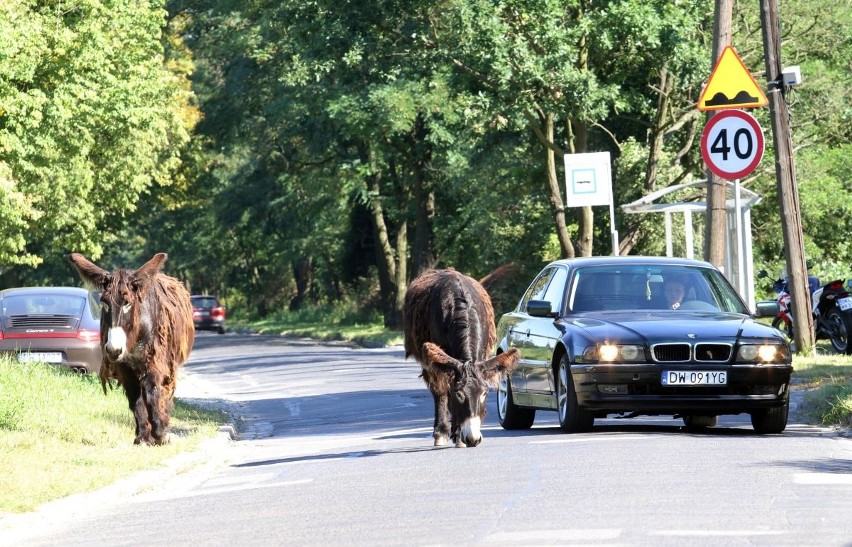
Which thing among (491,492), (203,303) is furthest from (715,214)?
(203,303)

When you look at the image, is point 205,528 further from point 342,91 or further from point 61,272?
point 61,272

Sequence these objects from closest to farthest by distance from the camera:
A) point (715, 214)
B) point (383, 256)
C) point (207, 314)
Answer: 1. point (715, 214)
2. point (383, 256)
3. point (207, 314)

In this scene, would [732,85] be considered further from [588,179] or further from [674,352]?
[588,179]

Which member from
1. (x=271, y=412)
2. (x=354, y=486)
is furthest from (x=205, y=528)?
(x=271, y=412)

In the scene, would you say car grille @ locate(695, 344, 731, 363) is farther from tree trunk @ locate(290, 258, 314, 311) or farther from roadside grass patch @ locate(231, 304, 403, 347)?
tree trunk @ locate(290, 258, 314, 311)

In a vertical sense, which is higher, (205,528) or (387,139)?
(387,139)

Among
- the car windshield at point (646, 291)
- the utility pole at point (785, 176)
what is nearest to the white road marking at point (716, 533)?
the car windshield at point (646, 291)

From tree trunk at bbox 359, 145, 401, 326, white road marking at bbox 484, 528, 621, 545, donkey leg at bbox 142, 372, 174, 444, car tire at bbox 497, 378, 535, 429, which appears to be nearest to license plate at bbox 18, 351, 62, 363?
donkey leg at bbox 142, 372, 174, 444

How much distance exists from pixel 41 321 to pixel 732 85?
1003 cm

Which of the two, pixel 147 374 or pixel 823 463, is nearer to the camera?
pixel 823 463

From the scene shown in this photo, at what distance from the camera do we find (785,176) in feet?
75.9

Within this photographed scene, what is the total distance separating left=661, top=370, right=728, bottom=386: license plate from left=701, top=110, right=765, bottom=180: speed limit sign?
585cm

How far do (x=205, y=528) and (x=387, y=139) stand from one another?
36.8 m

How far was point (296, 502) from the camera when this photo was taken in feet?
36.3
